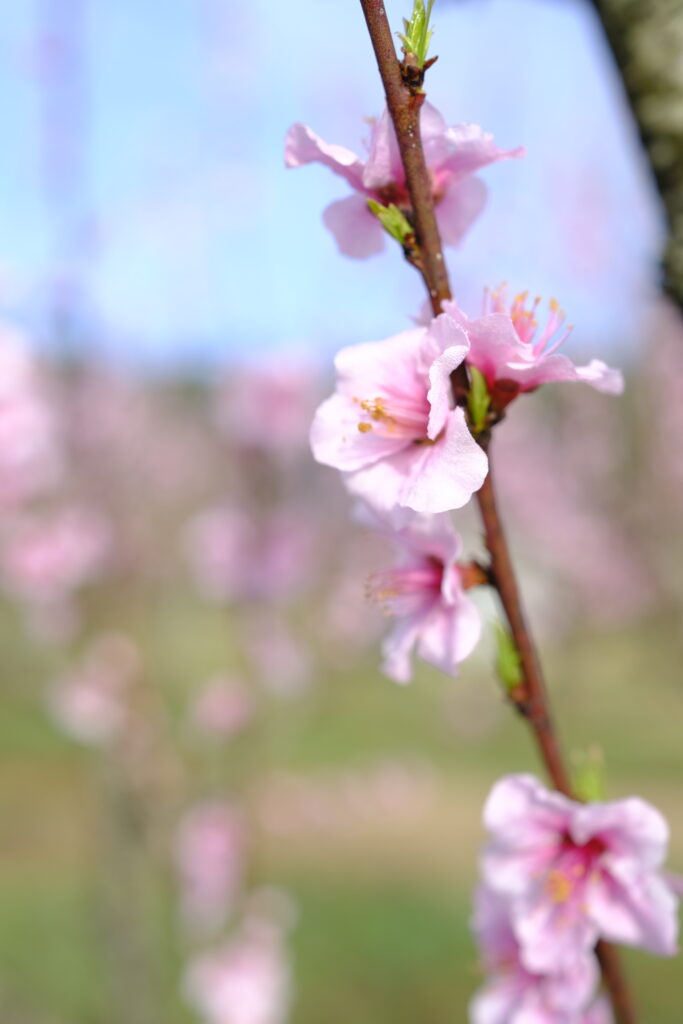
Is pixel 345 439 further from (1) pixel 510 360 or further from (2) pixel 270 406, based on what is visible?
(2) pixel 270 406

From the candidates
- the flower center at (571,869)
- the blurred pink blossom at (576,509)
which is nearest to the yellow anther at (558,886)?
the flower center at (571,869)

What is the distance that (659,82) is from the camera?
1.09 m

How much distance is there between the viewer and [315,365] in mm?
3416

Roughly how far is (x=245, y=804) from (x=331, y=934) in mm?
3568

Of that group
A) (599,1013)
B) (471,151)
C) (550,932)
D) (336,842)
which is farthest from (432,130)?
(336,842)

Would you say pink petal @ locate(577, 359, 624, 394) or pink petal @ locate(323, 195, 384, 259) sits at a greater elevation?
pink petal @ locate(323, 195, 384, 259)

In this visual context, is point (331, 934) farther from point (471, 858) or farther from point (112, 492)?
point (112, 492)

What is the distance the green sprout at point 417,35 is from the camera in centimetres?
68

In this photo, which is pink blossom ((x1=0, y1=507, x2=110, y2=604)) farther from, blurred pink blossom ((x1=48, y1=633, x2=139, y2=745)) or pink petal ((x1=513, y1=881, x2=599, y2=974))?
pink petal ((x1=513, y1=881, x2=599, y2=974))

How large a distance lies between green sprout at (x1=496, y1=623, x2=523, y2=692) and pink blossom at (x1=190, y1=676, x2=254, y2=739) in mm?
2549

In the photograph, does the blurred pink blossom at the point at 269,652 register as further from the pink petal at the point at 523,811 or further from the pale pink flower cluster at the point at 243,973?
the pink petal at the point at 523,811

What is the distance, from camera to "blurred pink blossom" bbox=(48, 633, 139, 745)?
3053 mm

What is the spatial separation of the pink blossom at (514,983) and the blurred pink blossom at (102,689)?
7.38 ft

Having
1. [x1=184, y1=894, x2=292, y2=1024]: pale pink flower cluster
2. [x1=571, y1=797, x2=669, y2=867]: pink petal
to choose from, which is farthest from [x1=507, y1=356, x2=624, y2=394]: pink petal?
[x1=184, y1=894, x2=292, y2=1024]: pale pink flower cluster
